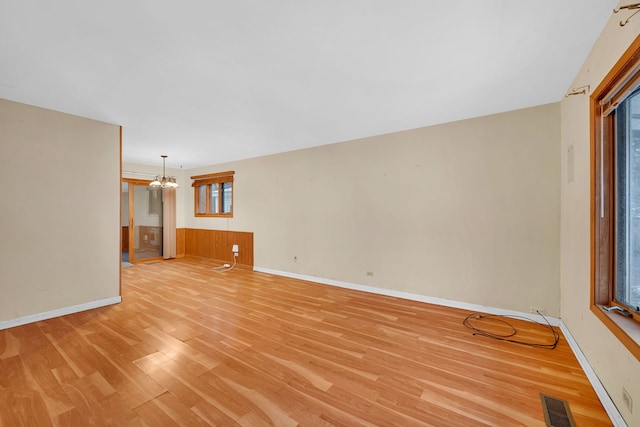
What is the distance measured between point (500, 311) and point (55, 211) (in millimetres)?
5704

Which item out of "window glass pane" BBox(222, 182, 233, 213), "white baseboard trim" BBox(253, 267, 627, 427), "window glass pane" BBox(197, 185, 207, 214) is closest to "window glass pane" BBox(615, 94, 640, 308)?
"white baseboard trim" BBox(253, 267, 627, 427)

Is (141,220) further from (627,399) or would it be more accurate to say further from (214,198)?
(627,399)

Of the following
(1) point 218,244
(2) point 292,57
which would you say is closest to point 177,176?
(1) point 218,244

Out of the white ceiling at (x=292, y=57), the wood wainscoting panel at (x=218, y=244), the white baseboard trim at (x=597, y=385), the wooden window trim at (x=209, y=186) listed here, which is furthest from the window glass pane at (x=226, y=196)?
the white baseboard trim at (x=597, y=385)

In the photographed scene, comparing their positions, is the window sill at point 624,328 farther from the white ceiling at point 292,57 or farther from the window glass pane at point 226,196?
the window glass pane at point 226,196

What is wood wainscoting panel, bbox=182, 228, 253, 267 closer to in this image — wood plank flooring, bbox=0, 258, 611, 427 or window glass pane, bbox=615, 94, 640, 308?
wood plank flooring, bbox=0, 258, 611, 427

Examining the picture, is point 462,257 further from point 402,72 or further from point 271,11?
point 271,11

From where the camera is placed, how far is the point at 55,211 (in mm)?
3152

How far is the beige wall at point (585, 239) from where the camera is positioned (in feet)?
4.78

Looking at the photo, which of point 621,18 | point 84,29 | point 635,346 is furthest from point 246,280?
point 621,18

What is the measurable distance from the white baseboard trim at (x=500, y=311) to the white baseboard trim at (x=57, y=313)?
2674 mm

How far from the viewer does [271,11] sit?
1591mm

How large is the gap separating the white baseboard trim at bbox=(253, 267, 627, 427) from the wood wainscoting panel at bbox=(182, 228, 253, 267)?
20.8 inches

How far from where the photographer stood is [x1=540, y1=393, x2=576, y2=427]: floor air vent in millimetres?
1542
